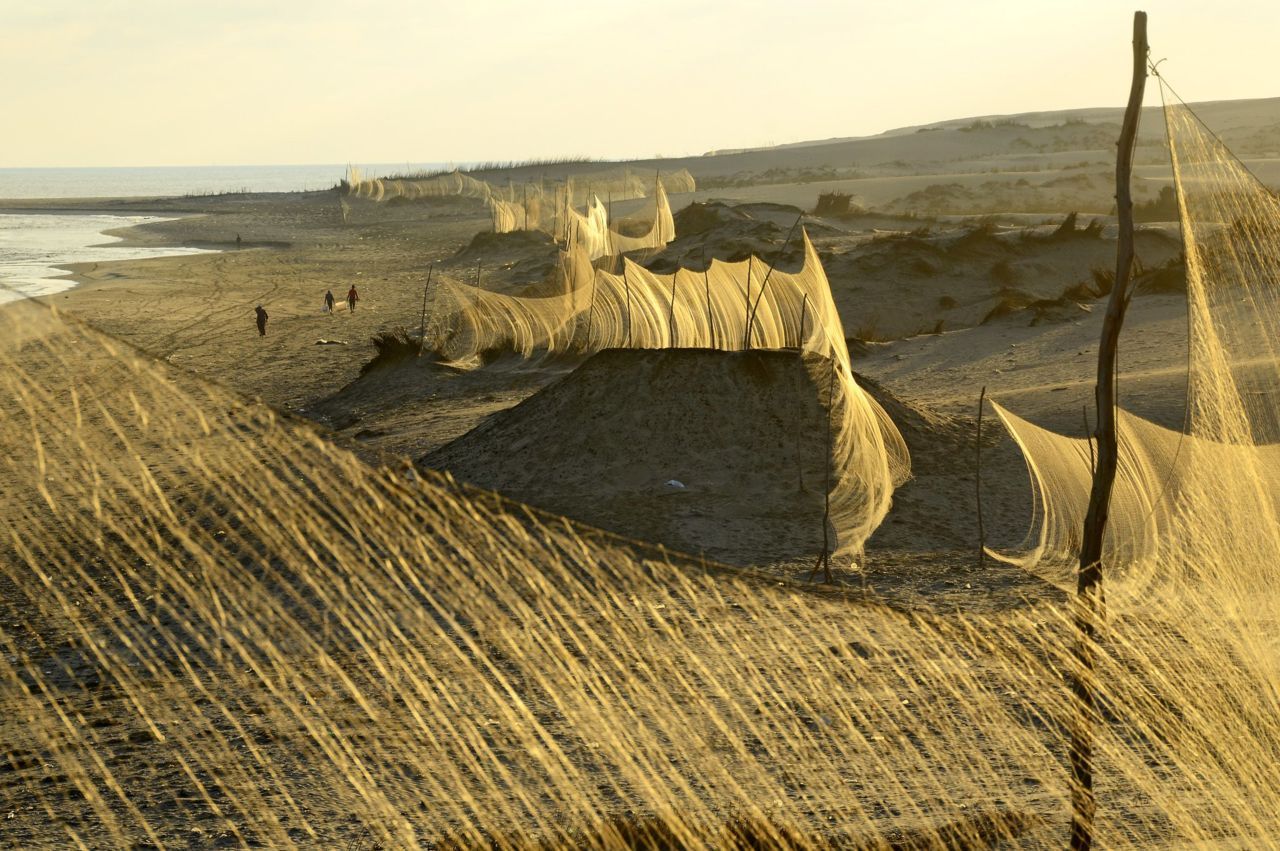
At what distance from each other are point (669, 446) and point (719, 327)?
10.6 feet

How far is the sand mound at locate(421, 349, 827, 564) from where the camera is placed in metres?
11.6

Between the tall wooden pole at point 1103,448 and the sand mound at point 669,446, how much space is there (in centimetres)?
591

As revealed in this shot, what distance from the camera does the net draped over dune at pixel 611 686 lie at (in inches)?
228

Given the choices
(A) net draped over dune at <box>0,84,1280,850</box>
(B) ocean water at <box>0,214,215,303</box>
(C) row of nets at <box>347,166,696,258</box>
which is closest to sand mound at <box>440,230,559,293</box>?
(C) row of nets at <box>347,166,696,258</box>

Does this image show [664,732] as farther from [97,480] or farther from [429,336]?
[429,336]

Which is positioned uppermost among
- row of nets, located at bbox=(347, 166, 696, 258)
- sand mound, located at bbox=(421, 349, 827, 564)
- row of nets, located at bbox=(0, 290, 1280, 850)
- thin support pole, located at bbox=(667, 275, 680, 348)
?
row of nets, located at bbox=(347, 166, 696, 258)

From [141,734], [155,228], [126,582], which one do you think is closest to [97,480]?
[126,582]

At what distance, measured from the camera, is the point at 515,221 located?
156 ft

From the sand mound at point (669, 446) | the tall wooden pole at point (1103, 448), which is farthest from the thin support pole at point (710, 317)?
the tall wooden pole at point (1103, 448)

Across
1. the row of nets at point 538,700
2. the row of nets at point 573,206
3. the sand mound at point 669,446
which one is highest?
the row of nets at point 573,206

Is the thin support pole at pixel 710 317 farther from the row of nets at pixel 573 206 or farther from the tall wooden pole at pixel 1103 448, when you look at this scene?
the row of nets at pixel 573 206

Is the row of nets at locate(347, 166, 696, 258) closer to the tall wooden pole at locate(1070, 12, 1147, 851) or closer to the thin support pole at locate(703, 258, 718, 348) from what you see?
the thin support pole at locate(703, 258, 718, 348)

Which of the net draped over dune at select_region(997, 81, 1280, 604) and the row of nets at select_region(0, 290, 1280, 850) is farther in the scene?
the row of nets at select_region(0, 290, 1280, 850)

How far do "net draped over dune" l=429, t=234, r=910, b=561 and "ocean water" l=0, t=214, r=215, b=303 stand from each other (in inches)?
500
